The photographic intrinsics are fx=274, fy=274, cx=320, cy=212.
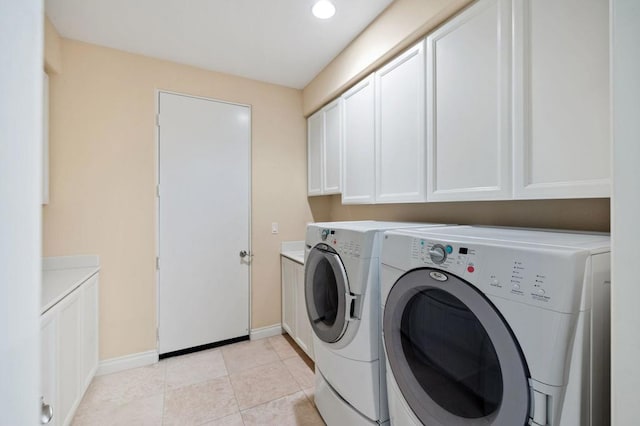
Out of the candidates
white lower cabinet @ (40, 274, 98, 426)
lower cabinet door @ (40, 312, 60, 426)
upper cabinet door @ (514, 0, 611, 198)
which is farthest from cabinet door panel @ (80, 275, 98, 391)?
upper cabinet door @ (514, 0, 611, 198)

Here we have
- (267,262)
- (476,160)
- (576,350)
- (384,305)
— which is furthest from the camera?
(267,262)

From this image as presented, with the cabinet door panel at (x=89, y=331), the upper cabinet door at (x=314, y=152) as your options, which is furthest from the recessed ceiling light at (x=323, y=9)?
the cabinet door panel at (x=89, y=331)

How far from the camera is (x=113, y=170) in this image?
7.35 feet

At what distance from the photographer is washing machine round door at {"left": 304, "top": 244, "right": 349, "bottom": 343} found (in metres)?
1.43

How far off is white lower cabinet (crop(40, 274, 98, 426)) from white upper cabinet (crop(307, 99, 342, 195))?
2.01 meters

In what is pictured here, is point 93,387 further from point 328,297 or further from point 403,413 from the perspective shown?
point 403,413

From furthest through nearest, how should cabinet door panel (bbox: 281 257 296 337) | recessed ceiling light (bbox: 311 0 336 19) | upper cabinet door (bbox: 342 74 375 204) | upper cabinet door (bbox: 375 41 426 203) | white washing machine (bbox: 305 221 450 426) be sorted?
cabinet door panel (bbox: 281 257 296 337), upper cabinet door (bbox: 342 74 375 204), recessed ceiling light (bbox: 311 0 336 19), upper cabinet door (bbox: 375 41 426 203), white washing machine (bbox: 305 221 450 426)

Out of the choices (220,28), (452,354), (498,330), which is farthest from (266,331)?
(220,28)

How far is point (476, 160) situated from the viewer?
1.35 m

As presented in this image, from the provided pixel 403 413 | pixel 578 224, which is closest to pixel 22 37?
pixel 403 413

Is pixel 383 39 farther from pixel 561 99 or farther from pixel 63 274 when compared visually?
pixel 63 274

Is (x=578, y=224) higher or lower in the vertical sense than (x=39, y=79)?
lower

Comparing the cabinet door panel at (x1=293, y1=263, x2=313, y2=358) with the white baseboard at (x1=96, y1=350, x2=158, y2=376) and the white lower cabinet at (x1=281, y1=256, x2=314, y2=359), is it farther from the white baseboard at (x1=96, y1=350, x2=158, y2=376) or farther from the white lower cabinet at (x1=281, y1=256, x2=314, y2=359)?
the white baseboard at (x1=96, y1=350, x2=158, y2=376)

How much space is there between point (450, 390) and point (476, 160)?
102 cm
